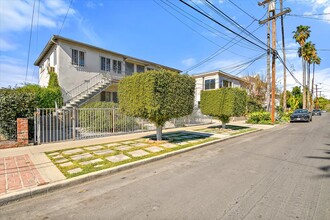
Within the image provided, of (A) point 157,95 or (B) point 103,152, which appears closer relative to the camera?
(B) point 103,152

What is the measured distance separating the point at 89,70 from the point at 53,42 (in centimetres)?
349

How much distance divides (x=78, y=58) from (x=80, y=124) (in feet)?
28.8

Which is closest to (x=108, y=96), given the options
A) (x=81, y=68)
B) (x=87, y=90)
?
(x=87, y=90)

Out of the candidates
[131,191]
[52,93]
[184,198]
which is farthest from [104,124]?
[184,198]

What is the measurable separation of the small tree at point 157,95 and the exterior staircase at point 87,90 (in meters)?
7.57

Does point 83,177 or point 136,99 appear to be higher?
point 136,99

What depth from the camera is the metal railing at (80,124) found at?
27.9ft

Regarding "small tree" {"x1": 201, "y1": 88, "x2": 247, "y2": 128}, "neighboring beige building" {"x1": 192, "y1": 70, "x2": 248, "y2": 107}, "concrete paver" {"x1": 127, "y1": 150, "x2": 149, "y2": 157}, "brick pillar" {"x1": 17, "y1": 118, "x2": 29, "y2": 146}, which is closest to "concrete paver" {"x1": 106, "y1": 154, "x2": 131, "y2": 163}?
"concrete paver" {"x1": 127, "y1": 150, "x2": 149, "y2": 157}

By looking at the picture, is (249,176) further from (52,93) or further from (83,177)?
(52,93)

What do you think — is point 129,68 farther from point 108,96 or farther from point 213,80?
point 213,80

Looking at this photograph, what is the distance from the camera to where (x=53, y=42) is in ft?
50.4

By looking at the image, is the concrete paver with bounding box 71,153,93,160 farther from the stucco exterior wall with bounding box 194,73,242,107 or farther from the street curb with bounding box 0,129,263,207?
the stucco exterior wall with bounding box 194,73,242,107

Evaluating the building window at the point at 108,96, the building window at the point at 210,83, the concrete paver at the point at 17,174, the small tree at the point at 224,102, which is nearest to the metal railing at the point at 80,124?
the concrete paver at the point at 17,174

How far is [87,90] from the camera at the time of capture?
54.4 ft
